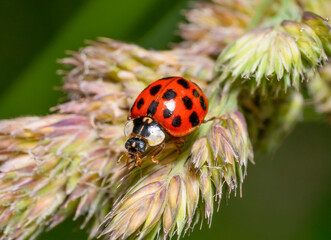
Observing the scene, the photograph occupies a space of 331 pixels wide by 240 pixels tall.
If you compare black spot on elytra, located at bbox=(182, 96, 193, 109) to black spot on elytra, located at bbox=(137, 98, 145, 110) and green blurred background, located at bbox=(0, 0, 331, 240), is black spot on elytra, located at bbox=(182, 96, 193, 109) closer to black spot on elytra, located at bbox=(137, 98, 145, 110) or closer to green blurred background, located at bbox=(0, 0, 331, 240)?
black spot on elytra, located at bbox=(137, 98, 145, 110)

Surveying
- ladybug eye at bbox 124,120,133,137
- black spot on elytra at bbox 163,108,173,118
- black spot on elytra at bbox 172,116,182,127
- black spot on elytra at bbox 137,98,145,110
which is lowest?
ladybug eye at bbox 124,120,133,137

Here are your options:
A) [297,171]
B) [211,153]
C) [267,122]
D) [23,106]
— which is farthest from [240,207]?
[211,153]

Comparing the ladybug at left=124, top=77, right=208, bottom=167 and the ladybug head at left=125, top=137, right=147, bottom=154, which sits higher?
the ladybug at left=124, top=77, right=208, bottom=167

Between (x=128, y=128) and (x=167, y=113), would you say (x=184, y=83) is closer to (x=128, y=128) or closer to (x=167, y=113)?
(x=167, y=113)

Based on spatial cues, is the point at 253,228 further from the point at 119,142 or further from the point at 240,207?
the point at 119,142

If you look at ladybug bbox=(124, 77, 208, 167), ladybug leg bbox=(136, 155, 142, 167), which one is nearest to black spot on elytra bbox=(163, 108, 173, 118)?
ladybug bbox=(124, 77, 208, 167)
